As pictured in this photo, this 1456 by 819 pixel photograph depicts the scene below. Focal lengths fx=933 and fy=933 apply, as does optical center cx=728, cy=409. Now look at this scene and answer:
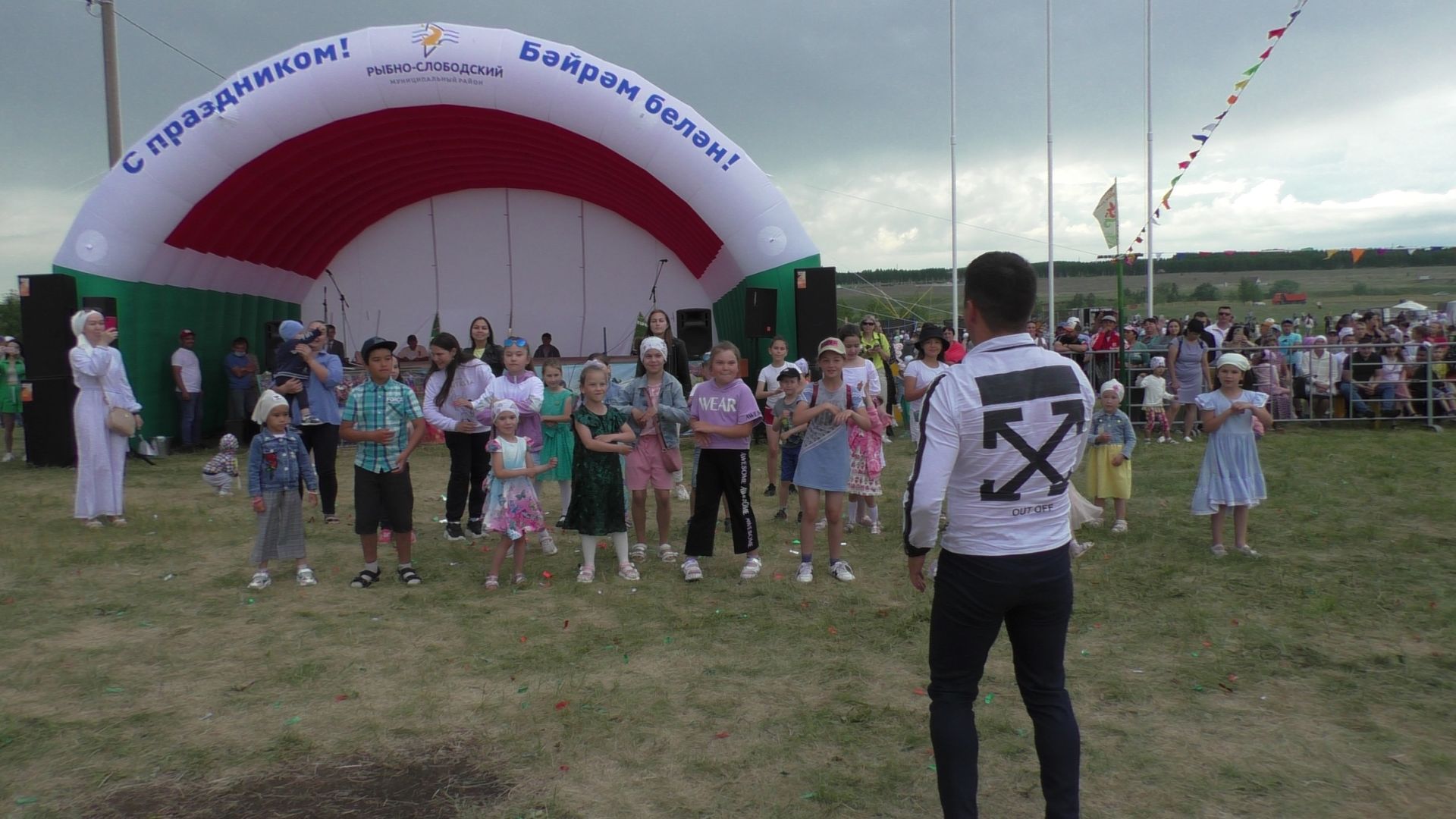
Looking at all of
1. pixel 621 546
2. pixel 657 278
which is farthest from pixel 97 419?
pixel 657 278

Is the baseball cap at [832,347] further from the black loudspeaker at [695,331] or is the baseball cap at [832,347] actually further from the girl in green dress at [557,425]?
the black loudspeaker at [695,331]

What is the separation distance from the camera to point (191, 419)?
1352 centimetres

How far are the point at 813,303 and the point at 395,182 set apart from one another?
9.36 metres

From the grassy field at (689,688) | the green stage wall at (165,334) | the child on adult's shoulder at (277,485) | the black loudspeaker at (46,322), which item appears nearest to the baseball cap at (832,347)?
the grassy field at (689,688)

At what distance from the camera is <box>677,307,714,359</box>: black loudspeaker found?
1661 centimetres

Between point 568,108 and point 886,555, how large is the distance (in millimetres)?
7923

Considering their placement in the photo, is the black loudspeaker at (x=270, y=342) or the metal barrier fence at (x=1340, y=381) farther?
the black loudspeaker at (x=270, y=342)

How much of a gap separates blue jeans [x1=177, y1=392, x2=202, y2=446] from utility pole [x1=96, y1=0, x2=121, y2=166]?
418 centimetres

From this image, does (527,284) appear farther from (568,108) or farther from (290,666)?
(290,666)

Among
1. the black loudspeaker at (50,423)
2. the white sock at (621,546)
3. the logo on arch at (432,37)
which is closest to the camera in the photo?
the white sock at (621,546)

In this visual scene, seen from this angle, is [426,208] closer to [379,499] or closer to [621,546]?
[379,499]

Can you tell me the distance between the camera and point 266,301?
16.9m

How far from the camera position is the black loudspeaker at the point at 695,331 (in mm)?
16609

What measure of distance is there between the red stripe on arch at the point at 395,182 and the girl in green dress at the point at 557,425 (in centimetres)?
698
